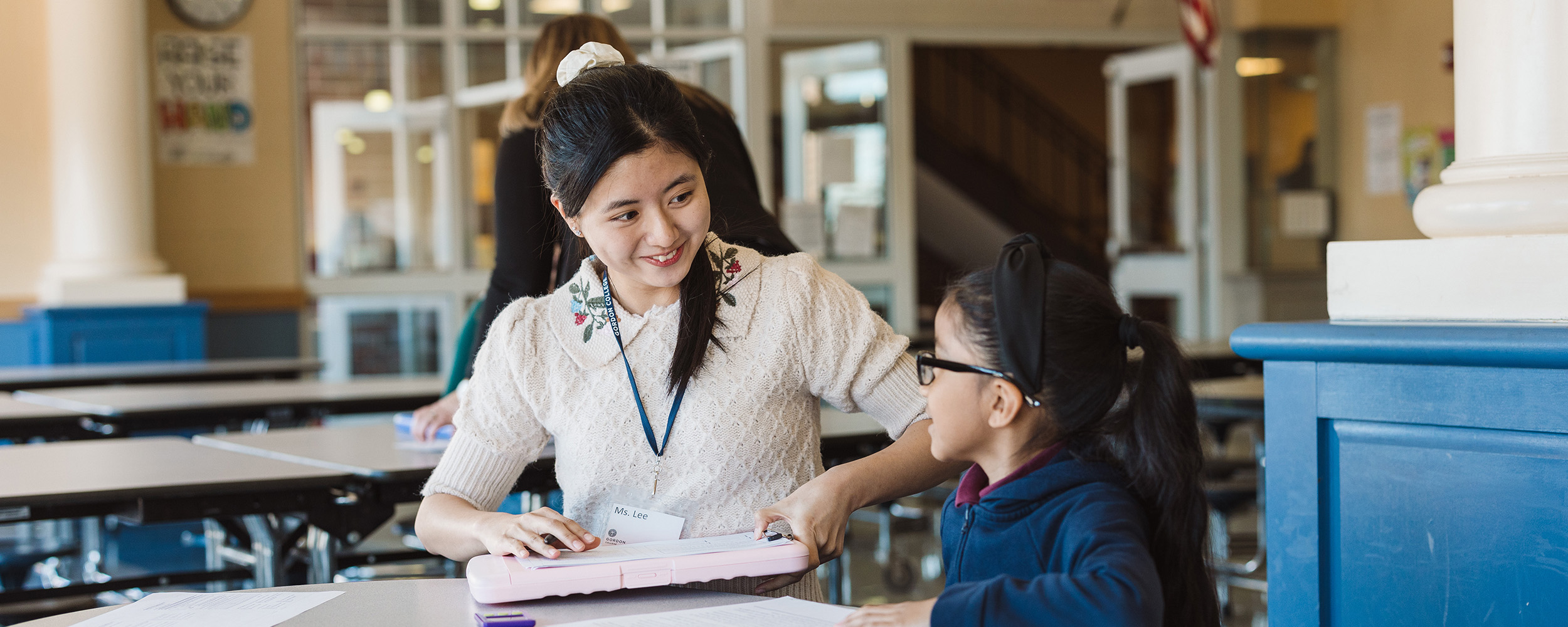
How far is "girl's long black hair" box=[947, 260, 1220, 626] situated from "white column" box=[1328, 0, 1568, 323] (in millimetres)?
371

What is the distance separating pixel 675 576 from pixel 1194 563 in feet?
1.61

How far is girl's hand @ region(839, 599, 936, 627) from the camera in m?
1.08

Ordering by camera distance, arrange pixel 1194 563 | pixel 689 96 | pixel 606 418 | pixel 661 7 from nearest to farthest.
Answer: pixel 1194 563, pixel 606 418, pixel 689 96, pixel 661 7

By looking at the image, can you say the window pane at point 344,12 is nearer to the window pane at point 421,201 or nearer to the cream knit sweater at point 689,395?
the window pane at point 421,201

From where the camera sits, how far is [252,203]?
20.8 ft

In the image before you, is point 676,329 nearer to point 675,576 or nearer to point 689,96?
point 675,576

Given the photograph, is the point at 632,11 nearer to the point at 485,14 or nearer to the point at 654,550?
the point at 485,14

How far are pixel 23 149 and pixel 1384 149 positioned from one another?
276 inches

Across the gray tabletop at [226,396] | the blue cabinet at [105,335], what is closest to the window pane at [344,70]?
the blue cabinet at [105,335]

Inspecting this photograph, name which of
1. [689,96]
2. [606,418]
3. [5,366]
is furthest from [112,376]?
[606,418]

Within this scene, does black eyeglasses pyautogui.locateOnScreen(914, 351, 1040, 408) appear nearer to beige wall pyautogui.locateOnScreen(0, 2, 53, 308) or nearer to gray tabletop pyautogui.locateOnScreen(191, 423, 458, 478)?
gray tabletop pyautogui.locateOnScreen(191, 423, 458, 478)

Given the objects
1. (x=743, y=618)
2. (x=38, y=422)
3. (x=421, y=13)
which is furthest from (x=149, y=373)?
(x=743, y=618)

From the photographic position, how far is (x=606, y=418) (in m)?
1.52

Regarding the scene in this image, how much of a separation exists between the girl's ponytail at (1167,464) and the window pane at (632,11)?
19.6 ft
